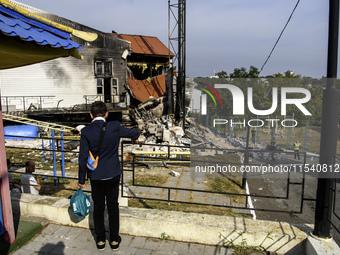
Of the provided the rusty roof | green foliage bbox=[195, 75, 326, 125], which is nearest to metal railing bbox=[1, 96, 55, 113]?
the rusty roof

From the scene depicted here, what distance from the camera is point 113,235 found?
10.4ft

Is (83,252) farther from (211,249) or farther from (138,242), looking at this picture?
(211,249)

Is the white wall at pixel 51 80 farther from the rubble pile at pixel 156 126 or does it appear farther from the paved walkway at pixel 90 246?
the paved walkway at pixel 90 246

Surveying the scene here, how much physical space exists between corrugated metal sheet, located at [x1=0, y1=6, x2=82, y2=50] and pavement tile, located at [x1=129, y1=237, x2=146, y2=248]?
2.65 meters

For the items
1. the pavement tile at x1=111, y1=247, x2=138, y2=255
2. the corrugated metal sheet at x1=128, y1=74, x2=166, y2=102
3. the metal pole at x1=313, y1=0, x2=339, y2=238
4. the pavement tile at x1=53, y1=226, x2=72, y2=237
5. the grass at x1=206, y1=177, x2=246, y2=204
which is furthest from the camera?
the corrugated metal sheet at x1=128, y1=74, x2=166, y2=102

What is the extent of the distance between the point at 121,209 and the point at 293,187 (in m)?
8.01

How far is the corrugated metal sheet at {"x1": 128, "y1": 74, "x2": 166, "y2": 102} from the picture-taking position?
22006 millimetres

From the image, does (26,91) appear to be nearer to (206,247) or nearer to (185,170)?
(185,170)

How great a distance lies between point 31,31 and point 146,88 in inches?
806

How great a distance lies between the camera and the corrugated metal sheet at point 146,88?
22006 millimetres

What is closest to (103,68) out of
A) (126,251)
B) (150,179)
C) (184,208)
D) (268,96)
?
(268,96)

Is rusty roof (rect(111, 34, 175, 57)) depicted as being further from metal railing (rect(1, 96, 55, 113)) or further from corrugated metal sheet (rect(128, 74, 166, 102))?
metal railing (rect(1, 96, 55, 113))

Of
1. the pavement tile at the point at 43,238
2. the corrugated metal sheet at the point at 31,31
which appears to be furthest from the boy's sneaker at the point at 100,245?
the corrugated metal sheet at the point at 31,31

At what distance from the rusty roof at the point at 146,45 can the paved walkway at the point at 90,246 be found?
21487 millimetres
